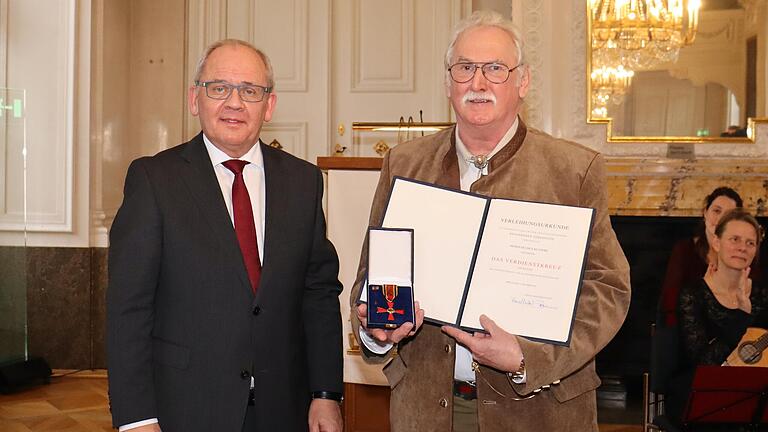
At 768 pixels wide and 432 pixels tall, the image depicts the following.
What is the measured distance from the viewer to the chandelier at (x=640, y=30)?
19.6 ft

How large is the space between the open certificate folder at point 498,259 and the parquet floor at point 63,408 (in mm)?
3674

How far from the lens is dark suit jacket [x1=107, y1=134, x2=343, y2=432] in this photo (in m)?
2.16

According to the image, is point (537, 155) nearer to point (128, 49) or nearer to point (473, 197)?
point (473, 197)

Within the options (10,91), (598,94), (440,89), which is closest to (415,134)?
(440,89)

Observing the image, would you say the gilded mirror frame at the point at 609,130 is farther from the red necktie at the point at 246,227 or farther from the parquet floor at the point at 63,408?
the red necktie at the point at 246,227

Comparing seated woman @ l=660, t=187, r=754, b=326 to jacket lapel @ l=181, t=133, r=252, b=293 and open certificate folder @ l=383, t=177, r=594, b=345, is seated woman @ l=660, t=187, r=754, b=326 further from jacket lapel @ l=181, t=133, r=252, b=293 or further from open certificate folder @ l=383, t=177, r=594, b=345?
jacket lapel @ l=181, t=133, r=252, b=293

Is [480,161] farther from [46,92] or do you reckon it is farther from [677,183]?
[46,92]

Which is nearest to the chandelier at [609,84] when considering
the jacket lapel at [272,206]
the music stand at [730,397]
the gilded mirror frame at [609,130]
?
the gilded mirror frame at [609,130]

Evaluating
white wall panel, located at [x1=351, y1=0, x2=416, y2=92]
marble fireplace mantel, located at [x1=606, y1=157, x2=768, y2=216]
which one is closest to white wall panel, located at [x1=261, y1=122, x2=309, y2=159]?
white wall panel, located at [x1=351, y1=0, x2=416, y2=92]

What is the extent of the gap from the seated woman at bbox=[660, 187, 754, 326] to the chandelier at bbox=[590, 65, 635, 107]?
916 mm

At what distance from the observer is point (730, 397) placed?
3.88 metres

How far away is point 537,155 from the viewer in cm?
211

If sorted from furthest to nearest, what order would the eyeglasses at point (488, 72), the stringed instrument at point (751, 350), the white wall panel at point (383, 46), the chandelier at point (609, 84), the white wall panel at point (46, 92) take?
the white wall panel at point (383, 46), the white wall panel at point (46, 92), the chandelier at point (609, 84), the stringed instrument at point (751, 350), the eyeglasses at point (488, 72)

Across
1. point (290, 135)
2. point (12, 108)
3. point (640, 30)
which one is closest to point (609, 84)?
point (640, 30)
